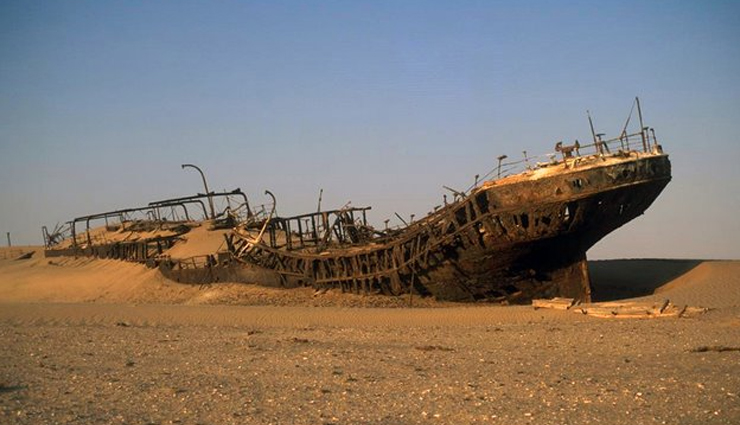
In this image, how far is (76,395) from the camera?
8859 millimetres

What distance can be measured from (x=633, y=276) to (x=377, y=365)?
18.0 m

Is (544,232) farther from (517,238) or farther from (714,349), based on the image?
(714,349)

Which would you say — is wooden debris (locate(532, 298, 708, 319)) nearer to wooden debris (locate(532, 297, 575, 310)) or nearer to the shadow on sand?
wooden debris (locate(532, 297, 575, 310))

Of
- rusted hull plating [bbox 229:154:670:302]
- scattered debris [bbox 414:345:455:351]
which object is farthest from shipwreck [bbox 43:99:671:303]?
scattered debris [bbox 414:345:455:351]

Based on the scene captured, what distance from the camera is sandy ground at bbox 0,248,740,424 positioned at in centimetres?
777

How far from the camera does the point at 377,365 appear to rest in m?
10.6

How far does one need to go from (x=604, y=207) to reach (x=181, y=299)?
52.2 ft

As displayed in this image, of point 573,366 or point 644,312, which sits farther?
point 644,312

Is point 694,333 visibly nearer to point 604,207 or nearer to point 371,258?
point 604,207

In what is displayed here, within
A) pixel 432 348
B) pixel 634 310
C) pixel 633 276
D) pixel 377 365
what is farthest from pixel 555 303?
pixel 633 276

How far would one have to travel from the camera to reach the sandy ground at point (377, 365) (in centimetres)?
777

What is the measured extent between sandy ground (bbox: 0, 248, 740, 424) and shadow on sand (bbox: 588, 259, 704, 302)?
1.55 metres

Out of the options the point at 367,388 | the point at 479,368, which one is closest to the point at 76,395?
the point at 367,388

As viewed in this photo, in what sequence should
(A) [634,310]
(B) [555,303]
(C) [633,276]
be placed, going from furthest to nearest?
(C) [633,276], (B) [555,303], (A) [634,310]
